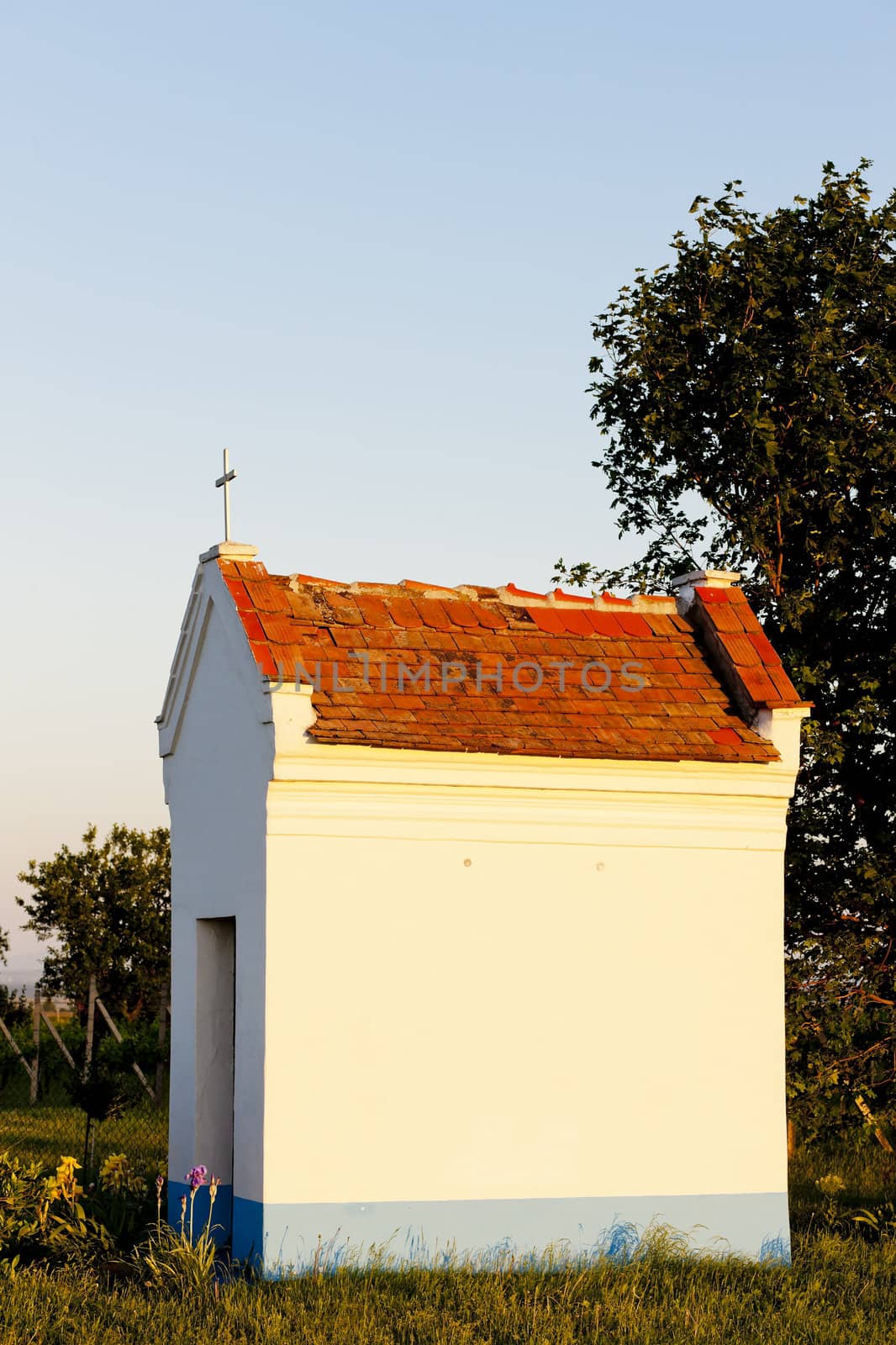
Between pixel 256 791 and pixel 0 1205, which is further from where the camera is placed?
pixel 0 1205

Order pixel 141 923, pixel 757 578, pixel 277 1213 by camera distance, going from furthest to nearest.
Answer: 1. pixel 141 923
2. pixel 757 578
3. pixel 277 1213

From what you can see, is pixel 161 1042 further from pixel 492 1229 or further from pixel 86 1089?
pixel 492 1229

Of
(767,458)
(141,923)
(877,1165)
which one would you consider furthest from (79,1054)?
(767,458)

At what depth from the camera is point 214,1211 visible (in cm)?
1216

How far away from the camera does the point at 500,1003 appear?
11492mm

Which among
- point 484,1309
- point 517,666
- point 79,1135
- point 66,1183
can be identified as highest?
A: point 517,666

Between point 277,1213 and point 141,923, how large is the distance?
78.4ft

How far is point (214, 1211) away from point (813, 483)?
31.3 ft

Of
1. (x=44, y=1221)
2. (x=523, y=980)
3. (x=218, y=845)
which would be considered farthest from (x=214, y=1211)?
(x=523, y=980)

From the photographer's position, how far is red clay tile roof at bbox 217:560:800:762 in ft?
38.1

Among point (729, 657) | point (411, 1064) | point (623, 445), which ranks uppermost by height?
point (623, 445)

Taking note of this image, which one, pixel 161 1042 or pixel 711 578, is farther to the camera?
pixel 161 1042

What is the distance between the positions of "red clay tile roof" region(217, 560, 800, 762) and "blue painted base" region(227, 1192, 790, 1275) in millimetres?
3328

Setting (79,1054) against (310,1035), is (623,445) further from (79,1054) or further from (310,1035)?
(79,1054)
